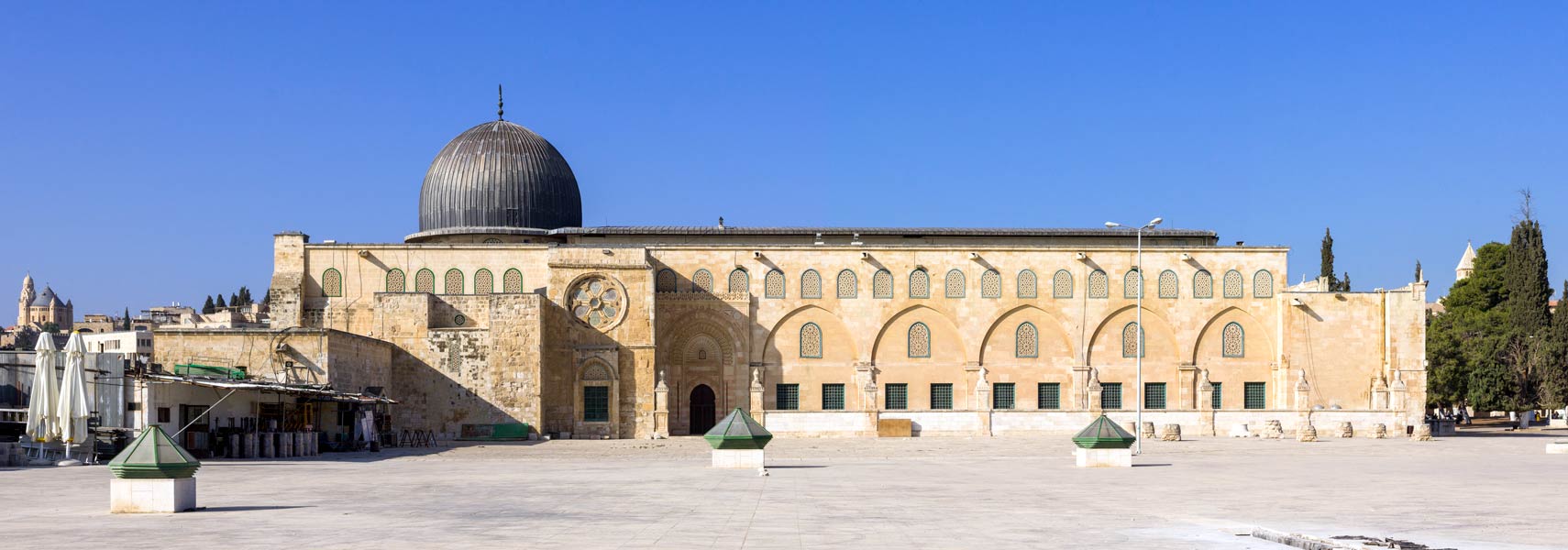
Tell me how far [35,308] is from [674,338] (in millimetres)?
159666

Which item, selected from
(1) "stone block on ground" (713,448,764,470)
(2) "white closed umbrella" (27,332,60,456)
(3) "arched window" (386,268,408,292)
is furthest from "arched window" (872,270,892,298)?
(2) "white closed umbrella" (27,332,60,456)

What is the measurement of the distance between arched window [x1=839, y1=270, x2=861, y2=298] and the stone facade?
0.16 ft

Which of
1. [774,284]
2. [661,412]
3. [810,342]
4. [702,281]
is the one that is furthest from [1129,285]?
[661,412]

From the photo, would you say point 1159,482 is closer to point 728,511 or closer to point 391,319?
point 728,511

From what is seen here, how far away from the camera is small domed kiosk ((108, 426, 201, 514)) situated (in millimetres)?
16250

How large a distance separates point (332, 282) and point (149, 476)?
120ft

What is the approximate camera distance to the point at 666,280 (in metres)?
53.0

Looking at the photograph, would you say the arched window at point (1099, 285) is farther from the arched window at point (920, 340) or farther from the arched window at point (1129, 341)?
the arched window at point (920, 340)

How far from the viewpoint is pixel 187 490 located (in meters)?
16.9

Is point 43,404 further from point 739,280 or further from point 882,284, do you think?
point 882,284

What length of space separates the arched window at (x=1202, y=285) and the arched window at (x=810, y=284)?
1384 centimetres

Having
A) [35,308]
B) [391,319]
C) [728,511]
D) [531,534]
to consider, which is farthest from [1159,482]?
[35,308]

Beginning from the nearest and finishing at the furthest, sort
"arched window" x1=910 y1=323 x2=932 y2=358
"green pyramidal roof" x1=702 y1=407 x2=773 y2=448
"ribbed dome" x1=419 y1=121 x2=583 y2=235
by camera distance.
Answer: "green pyramidal roof" x1=702 y1=407 x2=773 y2=448 < "arched window" x1=910 y1=323 x2=932 y2=358 < "ribbed dome" x1=419 y1=121 x2=583 y2=235

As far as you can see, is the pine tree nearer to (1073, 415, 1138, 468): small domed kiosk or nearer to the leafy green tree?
the leafy green tree
